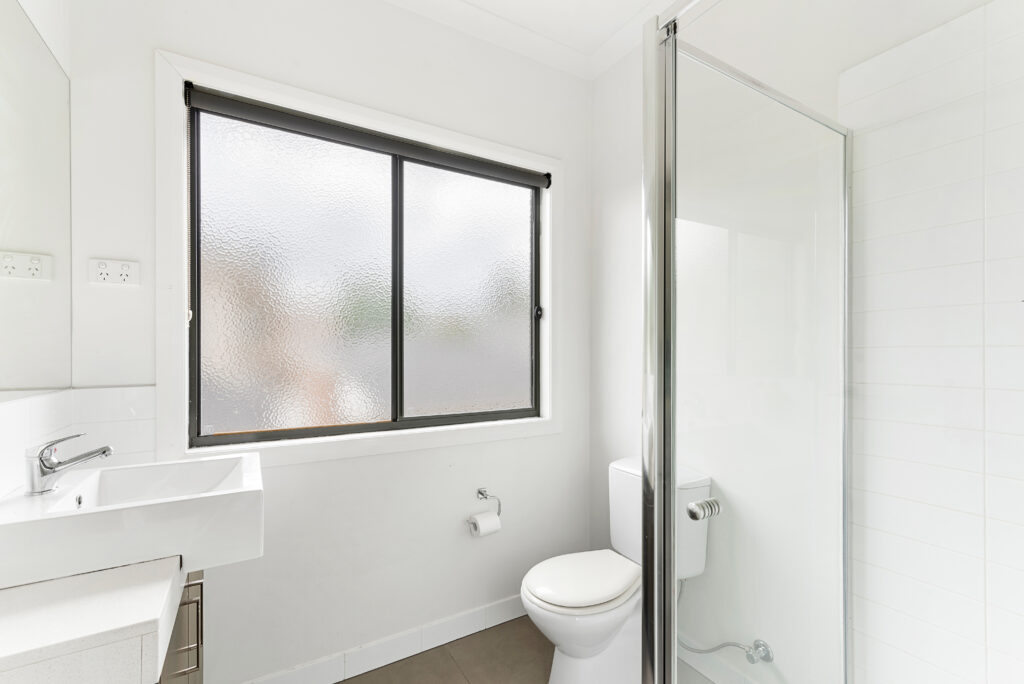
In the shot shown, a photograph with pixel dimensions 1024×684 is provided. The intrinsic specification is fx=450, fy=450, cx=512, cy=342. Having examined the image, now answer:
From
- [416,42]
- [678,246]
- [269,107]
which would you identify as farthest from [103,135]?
[678,246]

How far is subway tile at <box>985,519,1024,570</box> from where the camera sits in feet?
2.01

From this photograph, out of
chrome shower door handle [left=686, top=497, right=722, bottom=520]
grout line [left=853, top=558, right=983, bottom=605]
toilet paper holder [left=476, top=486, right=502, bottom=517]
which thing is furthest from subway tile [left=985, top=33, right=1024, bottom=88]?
toilet paper holder [left=476, top=486, right=502, bottom=517]

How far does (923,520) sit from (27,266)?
1.89 metres

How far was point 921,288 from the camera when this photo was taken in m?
0.67

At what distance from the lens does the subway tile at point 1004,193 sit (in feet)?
1.94

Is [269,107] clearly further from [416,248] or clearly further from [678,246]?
[678,246]

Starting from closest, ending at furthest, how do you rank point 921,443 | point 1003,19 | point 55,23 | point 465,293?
point 1003,19 → point 921,443 → point 55,23 → point 465,293

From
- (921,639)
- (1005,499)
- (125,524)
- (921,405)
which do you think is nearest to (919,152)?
(921,405)

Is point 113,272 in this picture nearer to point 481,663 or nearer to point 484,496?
point 484,496

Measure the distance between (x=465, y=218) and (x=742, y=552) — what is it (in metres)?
1.65

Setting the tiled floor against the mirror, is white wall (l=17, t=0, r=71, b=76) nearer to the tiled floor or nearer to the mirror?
the mirror

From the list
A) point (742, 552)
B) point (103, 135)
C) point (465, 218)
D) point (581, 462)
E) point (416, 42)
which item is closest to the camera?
point (742, 552)

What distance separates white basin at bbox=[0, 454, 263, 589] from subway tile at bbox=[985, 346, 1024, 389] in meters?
1.36

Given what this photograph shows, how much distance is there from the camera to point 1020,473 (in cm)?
61
